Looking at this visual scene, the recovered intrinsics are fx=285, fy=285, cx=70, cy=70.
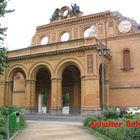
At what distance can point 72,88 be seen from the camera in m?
40.0

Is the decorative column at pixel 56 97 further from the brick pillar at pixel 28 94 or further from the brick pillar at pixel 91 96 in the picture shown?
the brick pillar at pixel 28 94

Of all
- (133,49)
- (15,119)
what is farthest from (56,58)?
(15,119)

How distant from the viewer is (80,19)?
42.6m

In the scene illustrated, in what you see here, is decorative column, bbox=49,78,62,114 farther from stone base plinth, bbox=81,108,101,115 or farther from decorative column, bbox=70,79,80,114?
decorative column, bbox=70,79,80,114

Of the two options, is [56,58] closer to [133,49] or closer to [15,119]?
[133,49]

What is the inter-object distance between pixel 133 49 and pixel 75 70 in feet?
27.5

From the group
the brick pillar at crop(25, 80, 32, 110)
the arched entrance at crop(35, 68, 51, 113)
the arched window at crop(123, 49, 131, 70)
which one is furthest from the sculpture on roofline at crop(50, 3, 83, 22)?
the brick pillar at crop(25, 80, 32, 110)

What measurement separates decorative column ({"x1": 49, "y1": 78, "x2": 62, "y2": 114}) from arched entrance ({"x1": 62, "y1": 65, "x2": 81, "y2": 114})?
3.71 meters

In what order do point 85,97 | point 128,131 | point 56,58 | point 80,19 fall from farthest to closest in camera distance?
point 80,19 → point 56,58 → point 85,97 → point 128,131

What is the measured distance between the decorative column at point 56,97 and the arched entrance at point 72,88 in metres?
3.71

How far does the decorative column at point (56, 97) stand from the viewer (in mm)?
34719

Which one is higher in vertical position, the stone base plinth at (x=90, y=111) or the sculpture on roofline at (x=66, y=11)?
the sculpture on roofline at (x=66, y=11)

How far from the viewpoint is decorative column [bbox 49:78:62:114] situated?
3472cm

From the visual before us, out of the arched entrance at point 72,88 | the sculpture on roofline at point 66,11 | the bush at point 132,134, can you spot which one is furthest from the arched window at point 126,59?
the bush at point 132,134
